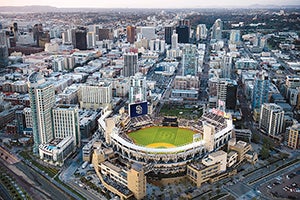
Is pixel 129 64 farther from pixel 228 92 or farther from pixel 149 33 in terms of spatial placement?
pixel 149 33

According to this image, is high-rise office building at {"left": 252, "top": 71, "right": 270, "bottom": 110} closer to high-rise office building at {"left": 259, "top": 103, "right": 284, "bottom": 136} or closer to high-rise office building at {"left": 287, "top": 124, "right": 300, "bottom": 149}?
high-rise office building at {"left": 259, "top": 103, "right": 284, "bottom": 136}

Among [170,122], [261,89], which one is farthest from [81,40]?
[261,89]

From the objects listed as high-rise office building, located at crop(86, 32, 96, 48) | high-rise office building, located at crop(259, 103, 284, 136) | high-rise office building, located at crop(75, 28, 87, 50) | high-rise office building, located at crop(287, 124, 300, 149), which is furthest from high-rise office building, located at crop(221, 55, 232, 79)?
high-rise office building, located at crop(86, 32, 96, 48)

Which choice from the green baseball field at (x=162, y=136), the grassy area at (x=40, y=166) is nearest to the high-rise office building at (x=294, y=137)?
the green baseball field at (x=162, y=136)

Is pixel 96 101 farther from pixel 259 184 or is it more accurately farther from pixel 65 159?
pixel 259 184

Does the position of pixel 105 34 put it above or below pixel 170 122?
above

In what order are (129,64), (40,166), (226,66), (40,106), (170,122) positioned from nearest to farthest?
(40,166)
(40,106)
(170,122)
(226,66)
(129,64)

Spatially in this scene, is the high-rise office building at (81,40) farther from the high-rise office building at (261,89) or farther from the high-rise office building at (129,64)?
the high-rise office building at (261,89)
